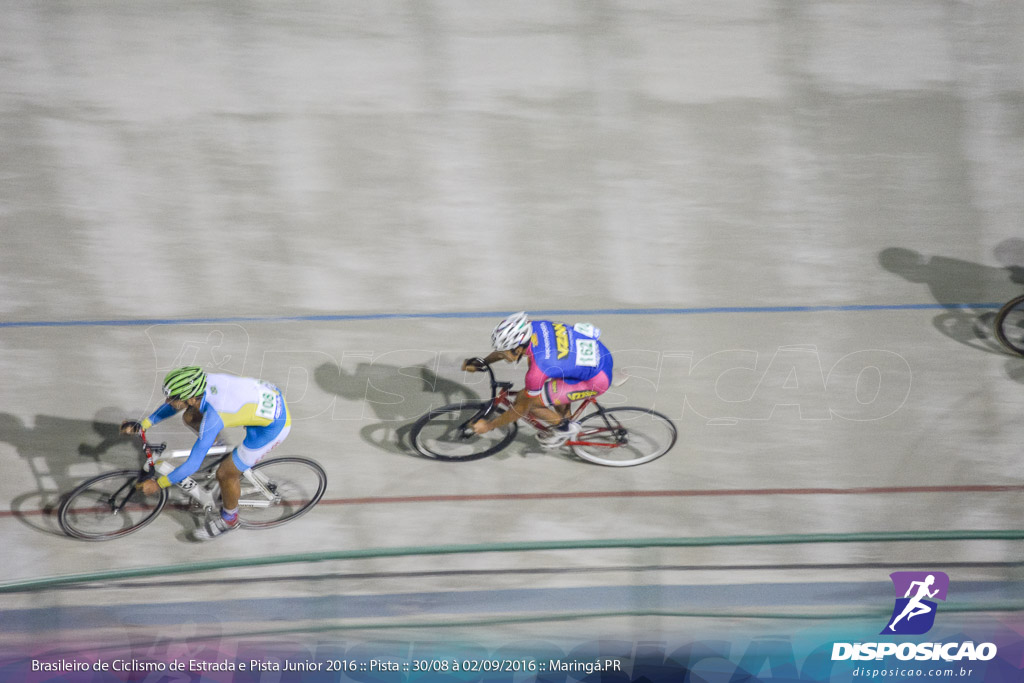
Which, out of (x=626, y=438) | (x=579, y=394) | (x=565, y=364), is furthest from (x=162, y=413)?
(x=626, y=438)

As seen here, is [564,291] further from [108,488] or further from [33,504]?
[33,504]

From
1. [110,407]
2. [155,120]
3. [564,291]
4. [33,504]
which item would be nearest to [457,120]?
[564,291]

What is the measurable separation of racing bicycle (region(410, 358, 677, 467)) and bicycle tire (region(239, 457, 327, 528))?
31.5 inches

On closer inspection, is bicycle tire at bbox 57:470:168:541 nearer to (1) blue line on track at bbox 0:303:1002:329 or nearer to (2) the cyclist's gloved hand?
(2) the cyclist's gloved hand

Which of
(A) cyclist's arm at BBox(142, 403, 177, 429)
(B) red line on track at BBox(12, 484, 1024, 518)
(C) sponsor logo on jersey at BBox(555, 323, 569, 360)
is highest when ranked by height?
(C) sponsor logo on jersey at BBox(555, 323, 569, 360)

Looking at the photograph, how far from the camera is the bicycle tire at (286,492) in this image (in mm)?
5598

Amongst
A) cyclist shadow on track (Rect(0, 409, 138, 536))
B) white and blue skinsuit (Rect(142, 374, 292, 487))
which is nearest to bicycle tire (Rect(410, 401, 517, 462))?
white and blue skinsuit (Rect(142, 374, 292, 487))

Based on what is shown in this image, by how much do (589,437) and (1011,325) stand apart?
3742mm

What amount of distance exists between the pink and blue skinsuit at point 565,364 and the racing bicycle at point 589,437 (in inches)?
24.1

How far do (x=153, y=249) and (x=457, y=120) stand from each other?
3056 mm

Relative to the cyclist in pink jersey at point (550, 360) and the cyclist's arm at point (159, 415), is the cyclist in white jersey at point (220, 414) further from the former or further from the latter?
the cyclist in pink jersey at point (550, 360)

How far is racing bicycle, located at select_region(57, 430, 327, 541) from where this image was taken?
535 cm

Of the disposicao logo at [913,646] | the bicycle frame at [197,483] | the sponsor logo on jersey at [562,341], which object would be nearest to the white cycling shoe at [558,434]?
the sponsor logo on jersey at [562,341]

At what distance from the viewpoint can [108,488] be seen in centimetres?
548
